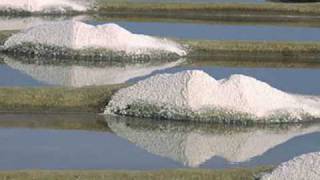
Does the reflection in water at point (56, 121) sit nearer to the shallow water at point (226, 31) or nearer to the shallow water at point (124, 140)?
the shallow water at point (124, 140)

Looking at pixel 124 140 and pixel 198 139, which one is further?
pixel 198 139

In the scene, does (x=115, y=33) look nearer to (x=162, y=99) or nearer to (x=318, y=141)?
(x=162, y=99)

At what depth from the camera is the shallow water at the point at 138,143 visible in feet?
61.2

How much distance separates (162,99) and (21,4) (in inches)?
790

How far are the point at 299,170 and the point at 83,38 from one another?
14.8 m

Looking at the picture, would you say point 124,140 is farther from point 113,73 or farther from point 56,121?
point 113,73

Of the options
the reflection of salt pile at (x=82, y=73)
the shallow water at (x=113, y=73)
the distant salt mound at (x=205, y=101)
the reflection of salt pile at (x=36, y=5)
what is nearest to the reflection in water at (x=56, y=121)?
the distant salt mound at (x=205, y=101)

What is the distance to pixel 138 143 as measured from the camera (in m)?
20.4

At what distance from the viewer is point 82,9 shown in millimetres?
42969

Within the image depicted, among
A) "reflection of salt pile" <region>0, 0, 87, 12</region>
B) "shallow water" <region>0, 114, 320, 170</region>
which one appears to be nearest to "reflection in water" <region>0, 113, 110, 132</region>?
"shallow water" <region>0, 114, 320, 170</region>

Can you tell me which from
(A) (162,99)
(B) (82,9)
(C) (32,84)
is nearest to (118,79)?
(C) (32,84)

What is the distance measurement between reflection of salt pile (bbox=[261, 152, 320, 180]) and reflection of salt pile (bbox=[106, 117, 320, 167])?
8.24ft

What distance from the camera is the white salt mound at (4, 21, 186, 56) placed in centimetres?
3000

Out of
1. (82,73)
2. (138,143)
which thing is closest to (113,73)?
(82,73)
